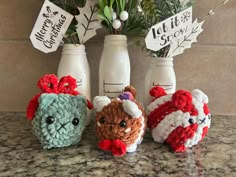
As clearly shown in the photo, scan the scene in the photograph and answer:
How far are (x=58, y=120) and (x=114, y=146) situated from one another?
11cm

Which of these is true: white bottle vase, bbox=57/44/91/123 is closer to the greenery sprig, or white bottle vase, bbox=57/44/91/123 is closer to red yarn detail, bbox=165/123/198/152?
the greenery sprig

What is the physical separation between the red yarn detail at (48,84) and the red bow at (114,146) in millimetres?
137

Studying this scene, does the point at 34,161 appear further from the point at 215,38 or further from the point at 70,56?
the point at 215,38

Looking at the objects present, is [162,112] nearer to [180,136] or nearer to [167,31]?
[180,136]

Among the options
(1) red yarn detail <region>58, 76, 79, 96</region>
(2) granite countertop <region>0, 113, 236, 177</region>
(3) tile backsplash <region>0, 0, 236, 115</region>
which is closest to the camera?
(2) granite countertop <region>0, 113, 236, 177</region>

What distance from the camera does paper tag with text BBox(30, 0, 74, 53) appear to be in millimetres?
703

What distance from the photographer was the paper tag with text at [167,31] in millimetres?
680

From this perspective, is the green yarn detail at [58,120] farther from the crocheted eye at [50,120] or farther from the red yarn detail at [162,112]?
the red yarn detail at [162,112]

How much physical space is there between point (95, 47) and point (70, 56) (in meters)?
0.13

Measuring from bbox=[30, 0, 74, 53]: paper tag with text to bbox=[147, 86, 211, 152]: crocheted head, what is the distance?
0.88ft

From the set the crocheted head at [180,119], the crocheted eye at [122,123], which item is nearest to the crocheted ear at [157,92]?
the crocheted head at [180,119]

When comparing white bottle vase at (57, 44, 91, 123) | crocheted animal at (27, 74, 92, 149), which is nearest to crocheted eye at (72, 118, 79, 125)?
crocheted animal at (27, 74, 92, 149)

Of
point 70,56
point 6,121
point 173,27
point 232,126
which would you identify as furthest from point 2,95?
point 232,126

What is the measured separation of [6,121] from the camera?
0.79m
